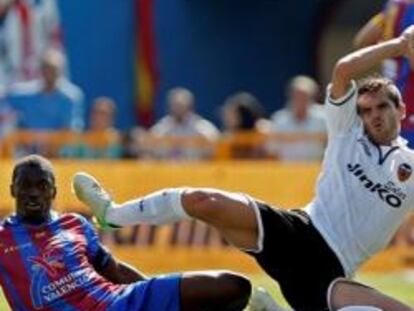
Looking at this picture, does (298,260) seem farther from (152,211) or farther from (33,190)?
(33,190)

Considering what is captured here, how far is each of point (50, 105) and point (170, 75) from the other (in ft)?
15.6

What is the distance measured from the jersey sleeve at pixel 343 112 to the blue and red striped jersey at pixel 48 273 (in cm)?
173

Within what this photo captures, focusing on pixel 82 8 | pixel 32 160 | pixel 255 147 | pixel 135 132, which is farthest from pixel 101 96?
pixel 32 160

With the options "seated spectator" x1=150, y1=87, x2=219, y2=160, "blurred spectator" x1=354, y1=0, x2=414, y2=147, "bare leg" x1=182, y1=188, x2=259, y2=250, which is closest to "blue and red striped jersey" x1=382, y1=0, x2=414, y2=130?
"blurred spectator" x1=354, y1=0, x2=414, y2=147

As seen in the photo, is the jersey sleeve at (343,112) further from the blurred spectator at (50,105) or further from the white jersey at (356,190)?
the blurred spectator at (50,105)

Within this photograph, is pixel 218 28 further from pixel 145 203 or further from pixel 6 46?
pixel 145 203

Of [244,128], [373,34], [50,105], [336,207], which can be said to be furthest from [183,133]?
[336,207]

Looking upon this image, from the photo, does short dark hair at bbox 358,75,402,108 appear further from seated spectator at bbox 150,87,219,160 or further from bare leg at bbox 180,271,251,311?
seated spectator at bbox 150,87,219,160

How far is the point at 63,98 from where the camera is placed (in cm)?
1944

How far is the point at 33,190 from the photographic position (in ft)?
33.8

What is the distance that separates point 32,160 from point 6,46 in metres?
12.0

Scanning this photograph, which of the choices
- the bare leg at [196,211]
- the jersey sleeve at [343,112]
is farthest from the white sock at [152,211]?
the jersey sleeve at [343,112]

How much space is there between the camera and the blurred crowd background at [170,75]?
19484 millimetres

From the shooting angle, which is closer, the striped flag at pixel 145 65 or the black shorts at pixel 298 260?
the black shorts at pixel 298 260
